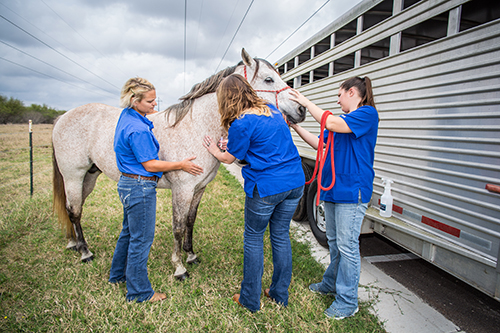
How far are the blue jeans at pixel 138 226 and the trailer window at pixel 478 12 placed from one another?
2.96 m

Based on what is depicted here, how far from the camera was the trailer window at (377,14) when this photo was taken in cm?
275

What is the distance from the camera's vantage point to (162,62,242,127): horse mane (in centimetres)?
269

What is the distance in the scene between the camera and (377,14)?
2.94m

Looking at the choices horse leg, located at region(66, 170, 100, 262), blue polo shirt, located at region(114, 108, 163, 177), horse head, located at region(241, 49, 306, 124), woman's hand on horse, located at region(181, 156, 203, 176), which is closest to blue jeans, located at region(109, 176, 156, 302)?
blue polo shirt, located at region(114, 108, 163, 177)

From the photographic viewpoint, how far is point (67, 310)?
7.32 feet

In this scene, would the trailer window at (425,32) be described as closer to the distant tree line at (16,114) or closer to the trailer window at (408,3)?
the trailer window at (408,3)

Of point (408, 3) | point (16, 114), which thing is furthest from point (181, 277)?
point (16, 114)

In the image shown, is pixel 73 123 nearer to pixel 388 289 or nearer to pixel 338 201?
pixel 338 201


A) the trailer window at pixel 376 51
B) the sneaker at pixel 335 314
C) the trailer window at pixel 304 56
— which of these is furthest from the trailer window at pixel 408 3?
the sneaker at pixel 335 314

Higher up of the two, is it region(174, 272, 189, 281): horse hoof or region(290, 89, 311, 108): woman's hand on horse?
region(290, 89, 311, 108): woman's hand on horse

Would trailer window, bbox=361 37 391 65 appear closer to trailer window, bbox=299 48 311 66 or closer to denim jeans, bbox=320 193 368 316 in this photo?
trailer window, bbox=299 48 311 66

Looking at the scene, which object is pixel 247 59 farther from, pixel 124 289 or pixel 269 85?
pixel 124 289

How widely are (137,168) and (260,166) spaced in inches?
42.8

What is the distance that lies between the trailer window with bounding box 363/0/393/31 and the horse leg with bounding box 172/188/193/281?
9.84ft
